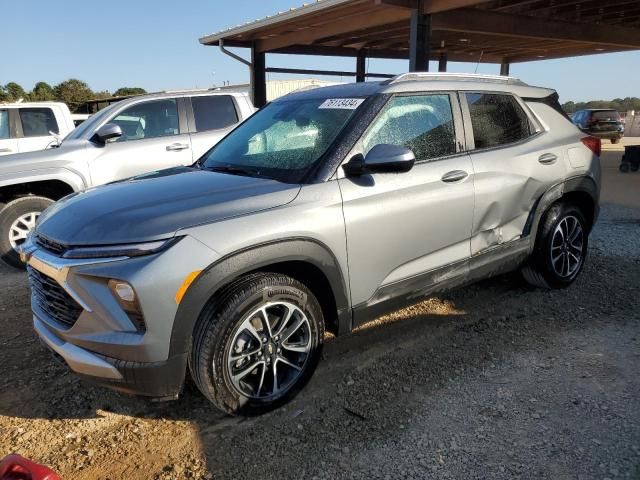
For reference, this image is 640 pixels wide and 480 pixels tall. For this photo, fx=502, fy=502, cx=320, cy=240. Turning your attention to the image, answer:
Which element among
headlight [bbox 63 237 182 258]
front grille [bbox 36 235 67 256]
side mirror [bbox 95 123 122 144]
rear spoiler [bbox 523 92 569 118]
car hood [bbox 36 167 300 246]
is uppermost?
rear spoiler [bbox 523 92 569 118]

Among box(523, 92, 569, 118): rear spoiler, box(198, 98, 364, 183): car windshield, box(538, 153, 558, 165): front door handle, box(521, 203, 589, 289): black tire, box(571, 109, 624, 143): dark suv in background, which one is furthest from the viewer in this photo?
box(571, 109, 624, 143): dark suv in background

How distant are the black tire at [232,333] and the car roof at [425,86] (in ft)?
4.68

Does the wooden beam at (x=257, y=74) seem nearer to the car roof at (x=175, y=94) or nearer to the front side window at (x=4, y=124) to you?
the front side window at (x=4, y=124)

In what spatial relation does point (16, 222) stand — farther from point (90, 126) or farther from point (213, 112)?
point (213, 112)

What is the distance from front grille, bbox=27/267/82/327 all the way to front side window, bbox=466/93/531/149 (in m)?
2.82

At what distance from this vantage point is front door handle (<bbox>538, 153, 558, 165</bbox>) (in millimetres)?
4016

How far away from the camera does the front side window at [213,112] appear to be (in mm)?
6422

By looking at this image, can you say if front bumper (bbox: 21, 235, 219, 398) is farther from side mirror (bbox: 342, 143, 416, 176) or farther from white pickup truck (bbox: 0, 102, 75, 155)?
white pickup truck (bbox: 0, 102, 75, 155)

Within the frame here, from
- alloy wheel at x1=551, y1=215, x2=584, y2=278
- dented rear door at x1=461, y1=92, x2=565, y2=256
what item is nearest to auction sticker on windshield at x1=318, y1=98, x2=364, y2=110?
dented rear door at x1=461, y1=92, x2=565, y2=256

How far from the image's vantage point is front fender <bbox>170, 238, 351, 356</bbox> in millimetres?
2365

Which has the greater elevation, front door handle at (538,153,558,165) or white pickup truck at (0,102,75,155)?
white pickup truck at (0,102,75,155)

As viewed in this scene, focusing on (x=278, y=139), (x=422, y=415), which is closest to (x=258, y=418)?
(x=422, y=415)

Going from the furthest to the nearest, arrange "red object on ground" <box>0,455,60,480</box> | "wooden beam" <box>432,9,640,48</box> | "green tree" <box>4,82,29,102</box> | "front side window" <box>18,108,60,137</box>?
"green tree" <box>4,82,29,102</box>, "wooden beam" <box>432,9,640,48</box>, "front side window" <box>18,108,60,137</box>, "red object on ground" <box>0,455,60,480</box>

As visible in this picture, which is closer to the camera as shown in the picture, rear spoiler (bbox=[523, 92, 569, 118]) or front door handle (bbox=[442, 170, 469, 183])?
front door handle (bbox=[442, 170, 469, 183])
